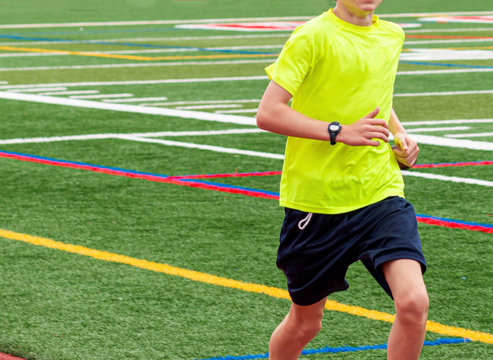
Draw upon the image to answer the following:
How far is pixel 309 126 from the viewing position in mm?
3895

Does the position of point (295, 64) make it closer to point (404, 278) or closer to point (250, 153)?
point (404, 278)

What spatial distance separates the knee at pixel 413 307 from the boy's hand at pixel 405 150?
66 centimetres

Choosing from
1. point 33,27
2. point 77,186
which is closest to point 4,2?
point 33,27

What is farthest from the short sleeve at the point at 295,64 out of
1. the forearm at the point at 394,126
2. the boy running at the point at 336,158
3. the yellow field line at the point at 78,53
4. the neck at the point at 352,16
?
the yellow field line at the point at 78,53

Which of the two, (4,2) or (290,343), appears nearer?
(290,343)

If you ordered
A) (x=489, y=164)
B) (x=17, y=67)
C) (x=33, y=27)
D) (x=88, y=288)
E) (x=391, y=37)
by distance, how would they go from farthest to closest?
(x=33, y=27)
(x=17, y=67)
(x=489, y=164)
(x=88, y=288)
(x=391, y=37)

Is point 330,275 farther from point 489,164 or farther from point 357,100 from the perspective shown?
point 489,164

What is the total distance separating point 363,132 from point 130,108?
32.5 ft

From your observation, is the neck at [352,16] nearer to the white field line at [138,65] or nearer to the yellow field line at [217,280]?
the yellow field line at [217,280]

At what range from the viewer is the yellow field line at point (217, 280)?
17.0 feet

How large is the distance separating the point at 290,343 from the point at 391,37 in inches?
48.5

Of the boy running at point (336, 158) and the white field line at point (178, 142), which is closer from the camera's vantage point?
the boy running at point (336, 158)

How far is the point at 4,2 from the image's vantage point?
43.7m

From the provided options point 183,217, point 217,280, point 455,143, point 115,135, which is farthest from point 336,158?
point 115,135
